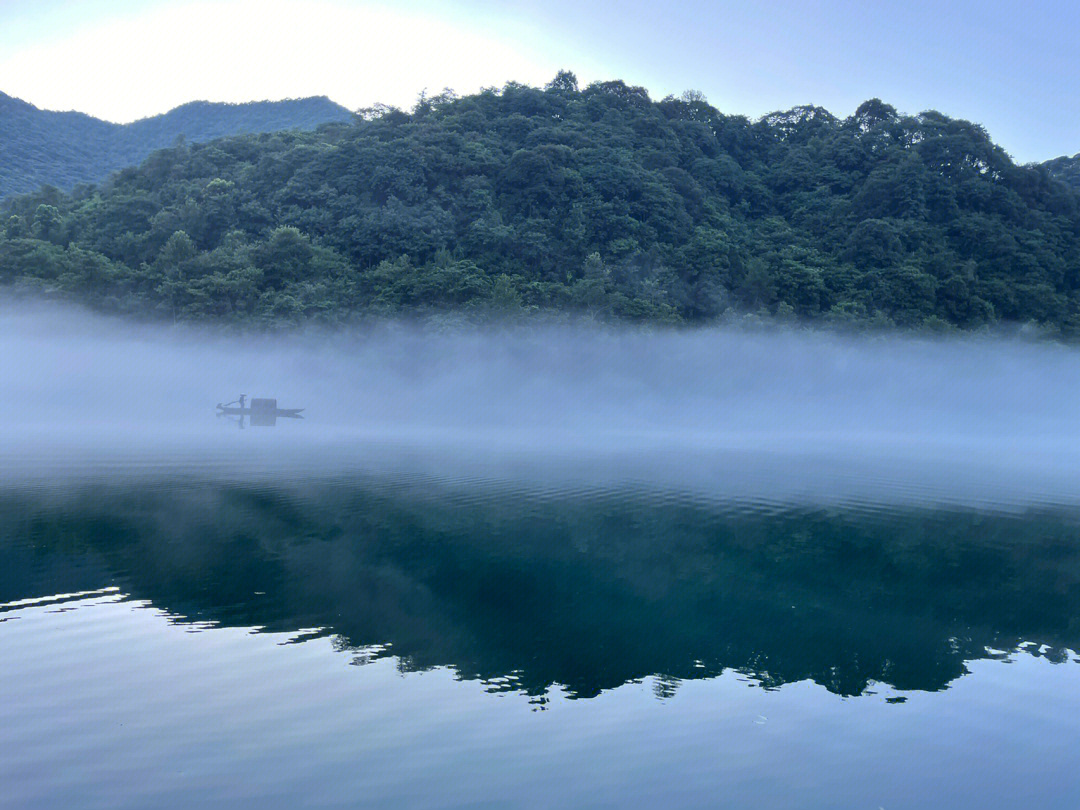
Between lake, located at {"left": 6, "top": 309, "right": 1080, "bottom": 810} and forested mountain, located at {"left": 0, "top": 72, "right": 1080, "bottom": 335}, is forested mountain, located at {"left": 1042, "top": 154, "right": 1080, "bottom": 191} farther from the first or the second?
lake, located at {"left": 6, "top": 309, "right": 1080, "bottom": 810}

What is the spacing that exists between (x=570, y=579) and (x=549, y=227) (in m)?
66.7

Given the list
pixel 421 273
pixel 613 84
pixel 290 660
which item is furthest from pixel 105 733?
pixel 613 84

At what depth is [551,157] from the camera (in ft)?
284

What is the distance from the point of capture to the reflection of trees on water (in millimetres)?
14188

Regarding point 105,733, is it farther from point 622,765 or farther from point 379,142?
point 379,142

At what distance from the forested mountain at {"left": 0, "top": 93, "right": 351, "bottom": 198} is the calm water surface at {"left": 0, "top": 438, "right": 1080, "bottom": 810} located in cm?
9782

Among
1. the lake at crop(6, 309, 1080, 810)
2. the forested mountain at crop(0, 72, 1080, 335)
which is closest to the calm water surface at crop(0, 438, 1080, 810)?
the lake at crop(6, 309, 1080, 810)

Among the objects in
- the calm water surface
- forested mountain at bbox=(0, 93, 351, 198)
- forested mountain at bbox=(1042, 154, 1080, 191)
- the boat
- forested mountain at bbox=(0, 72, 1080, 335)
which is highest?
forested mountain at bbox=(0, 93, 351, 198)

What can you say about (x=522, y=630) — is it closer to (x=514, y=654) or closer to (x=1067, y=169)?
(x=514, y=654)

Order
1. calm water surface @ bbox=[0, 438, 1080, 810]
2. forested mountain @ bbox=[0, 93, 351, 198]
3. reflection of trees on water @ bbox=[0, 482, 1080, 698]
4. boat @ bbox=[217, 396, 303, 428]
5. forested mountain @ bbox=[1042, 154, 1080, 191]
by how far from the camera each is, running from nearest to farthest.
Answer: calm water surface @ bbox=[0, 438, 1080, 810] < reflection of trees on water @ bbox=[0, 482, 1080, 698] < boat @ bbox=[217, 396, 303, 428] < forested mountain @ bbox=[1042, 154, 1080, 191] < forested mountain @ bbox=[0, 93, 351, 198]

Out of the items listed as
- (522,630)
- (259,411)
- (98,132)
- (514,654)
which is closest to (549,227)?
(259,411)

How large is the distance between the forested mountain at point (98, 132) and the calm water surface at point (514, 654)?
9782cm

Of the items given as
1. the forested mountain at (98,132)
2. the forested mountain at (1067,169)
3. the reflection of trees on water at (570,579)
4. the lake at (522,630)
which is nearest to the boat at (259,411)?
the lake at (522,630)

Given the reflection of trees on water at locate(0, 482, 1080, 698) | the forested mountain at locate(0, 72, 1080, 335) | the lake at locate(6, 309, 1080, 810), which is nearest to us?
the lake at locate(6, 309, 1080, 810)
